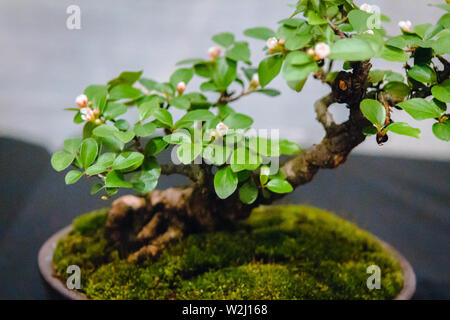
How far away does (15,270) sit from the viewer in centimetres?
140

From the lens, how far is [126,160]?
0.97 meters

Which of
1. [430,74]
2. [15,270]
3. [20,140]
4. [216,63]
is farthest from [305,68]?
[20,140]

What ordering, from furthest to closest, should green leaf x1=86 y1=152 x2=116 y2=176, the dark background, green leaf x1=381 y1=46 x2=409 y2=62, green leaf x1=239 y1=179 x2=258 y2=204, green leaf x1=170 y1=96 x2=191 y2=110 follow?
the dark background
green leaf x1=170 y1=96 x2=191 y2=110
green leaf x1=239 y1=179 x2=258 y2=204
green leaf x1=86 y1=152 x2=116 y2=176
green leaf x1=381 y1=46 x2=409 y2=62

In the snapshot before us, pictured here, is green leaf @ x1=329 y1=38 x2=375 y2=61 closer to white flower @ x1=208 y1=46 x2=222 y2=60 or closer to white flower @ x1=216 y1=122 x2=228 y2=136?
white flower @ x1=216 y1=122 x2=228 y2=136

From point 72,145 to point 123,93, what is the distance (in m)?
0.20

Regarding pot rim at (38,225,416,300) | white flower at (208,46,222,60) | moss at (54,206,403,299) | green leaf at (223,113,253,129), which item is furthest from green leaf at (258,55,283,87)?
pot rim at (38,225,416,300)

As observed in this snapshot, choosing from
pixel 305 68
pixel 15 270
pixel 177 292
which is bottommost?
pixel 15 270

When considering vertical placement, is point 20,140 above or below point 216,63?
below

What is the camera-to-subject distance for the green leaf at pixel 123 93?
115 centimetres

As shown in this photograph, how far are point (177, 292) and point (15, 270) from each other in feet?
2.07

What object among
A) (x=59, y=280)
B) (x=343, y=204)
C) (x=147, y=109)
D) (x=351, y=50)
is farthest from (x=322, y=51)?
(x=343, y=204)

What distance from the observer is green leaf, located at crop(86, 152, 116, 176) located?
0.95 meters

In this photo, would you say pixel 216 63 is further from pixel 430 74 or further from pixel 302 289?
pixel 302 289

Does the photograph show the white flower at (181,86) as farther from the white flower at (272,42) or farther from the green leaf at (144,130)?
the white flower at (272,42)
